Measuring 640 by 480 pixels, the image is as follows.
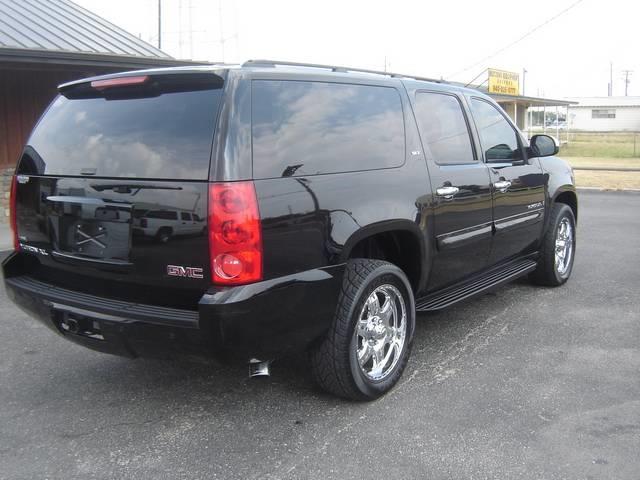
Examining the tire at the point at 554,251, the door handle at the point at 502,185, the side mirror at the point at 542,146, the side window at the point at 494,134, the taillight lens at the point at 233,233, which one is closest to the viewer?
the taillight lens at the point at 233,233

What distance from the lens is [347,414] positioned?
3.61m

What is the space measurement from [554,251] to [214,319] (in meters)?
4.20

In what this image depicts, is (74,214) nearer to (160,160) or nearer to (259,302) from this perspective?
(160,160)

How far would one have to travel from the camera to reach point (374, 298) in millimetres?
3818

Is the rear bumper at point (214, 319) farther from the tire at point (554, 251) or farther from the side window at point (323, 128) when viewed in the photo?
the tire at point (554, 251)

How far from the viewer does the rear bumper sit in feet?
9.74

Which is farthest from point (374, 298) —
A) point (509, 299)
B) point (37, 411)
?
point (509, 299)

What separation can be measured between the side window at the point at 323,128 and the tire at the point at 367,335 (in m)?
0.64

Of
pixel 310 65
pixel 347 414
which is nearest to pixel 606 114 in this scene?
pixel 310 65

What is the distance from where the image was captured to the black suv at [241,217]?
301 centimetres

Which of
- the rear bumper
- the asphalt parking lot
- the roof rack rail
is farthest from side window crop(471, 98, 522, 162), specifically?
the rear bumper

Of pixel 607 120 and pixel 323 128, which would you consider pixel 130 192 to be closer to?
A: pixel 323 128

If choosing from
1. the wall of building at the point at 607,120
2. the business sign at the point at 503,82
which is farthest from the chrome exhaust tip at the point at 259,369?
the wall of building at the point at 607,120

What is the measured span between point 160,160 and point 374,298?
1492 millimetres
